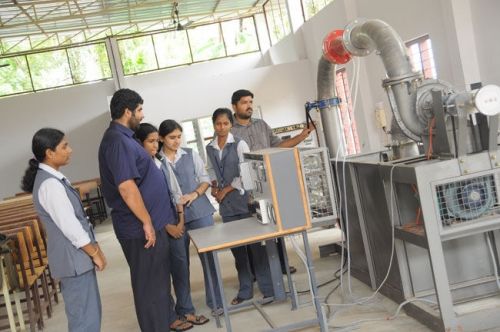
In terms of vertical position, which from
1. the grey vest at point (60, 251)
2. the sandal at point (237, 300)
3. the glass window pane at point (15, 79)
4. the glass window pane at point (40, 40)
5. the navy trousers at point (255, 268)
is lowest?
the sandal at point (237, 300)

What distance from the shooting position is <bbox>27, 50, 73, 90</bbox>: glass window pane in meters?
14.2

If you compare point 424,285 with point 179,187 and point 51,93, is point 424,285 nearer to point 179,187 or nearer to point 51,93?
point 179,187

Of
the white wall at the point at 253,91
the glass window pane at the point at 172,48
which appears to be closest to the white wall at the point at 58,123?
the glass window pane at the point at 172,48

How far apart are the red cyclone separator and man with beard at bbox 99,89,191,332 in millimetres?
1482

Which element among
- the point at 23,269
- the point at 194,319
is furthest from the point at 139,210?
the point at 23,269

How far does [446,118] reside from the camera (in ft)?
9.36

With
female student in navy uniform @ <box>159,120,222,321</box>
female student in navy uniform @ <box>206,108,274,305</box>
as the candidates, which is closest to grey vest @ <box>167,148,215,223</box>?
female student in navy uniform @ <box>159,120,222,321</box>

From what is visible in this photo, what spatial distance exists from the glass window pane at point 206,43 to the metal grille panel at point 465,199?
Answer: 12.4m

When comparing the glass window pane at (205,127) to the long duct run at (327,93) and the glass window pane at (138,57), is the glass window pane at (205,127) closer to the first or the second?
the glass window pane at (138,57)

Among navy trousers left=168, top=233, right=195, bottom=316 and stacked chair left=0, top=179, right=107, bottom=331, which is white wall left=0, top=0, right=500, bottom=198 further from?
stacked chair left=0, top=179, right=107, bottom=331

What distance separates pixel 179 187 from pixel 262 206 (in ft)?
3.00

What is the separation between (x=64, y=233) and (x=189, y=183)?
4.38 ft

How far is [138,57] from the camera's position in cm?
1465

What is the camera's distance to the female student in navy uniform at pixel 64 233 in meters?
2.78
